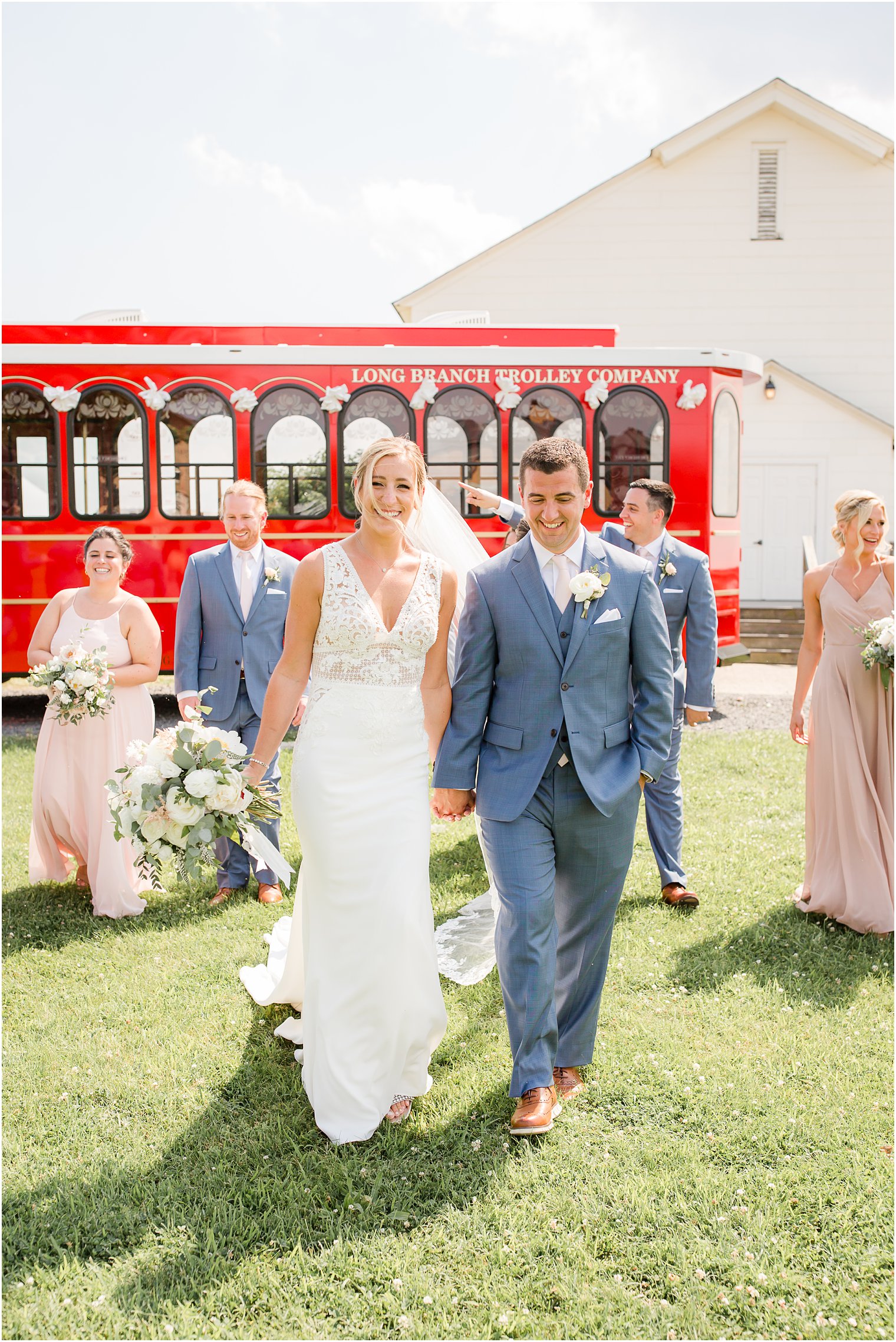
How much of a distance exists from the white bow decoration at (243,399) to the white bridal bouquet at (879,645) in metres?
7.81

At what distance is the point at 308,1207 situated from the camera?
10.6ft

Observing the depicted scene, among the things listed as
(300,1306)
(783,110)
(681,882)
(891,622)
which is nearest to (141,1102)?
(300,1306)

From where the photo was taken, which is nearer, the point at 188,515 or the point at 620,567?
the point at 620,567

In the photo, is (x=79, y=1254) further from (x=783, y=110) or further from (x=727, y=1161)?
(x=783, y=110)

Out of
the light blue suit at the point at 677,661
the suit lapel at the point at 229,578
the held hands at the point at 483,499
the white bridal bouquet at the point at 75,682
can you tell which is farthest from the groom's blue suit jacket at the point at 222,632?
the light blue suit at the point at 677,661

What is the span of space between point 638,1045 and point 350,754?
70.2 inches

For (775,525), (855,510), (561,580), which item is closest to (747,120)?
(775,525)

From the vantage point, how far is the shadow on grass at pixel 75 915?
5.49m

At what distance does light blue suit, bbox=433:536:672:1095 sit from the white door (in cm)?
1610

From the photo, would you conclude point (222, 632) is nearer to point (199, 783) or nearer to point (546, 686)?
point (199, 783)

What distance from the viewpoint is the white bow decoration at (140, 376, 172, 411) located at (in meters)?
11.2

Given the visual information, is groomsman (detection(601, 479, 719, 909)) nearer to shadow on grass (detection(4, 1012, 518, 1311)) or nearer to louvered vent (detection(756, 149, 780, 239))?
shadow on grass (detection(4, 1012, 518, 1311))

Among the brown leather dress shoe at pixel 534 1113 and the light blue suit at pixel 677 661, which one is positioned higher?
the light blue suit at pixel 677 661

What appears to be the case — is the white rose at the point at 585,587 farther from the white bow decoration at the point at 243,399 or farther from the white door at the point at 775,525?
the white door at the point at 775,525
